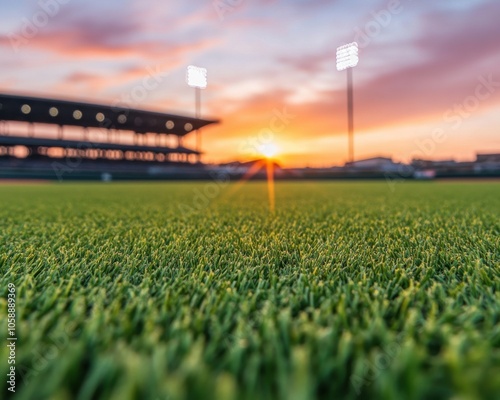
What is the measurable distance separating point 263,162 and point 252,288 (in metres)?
31.2

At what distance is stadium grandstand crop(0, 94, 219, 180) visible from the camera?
87.8ft

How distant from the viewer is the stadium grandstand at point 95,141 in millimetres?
26750

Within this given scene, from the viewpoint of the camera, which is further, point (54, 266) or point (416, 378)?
point (54, 266)

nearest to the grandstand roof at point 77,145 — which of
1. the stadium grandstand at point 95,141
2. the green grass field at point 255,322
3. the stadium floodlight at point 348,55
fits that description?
the stadium grandstand at point 95,141

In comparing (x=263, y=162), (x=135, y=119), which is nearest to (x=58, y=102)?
(x=135, y=119)

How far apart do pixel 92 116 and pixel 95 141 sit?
11.0ft

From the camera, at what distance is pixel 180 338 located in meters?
0.58

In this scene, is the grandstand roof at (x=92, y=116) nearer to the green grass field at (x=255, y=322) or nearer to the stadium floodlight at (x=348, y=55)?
the stadium floodlight at (x=348, y=55)

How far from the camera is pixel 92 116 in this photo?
98.7ft

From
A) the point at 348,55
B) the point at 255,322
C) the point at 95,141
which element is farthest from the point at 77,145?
the point at 255,322

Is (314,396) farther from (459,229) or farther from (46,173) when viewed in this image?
(46,173)

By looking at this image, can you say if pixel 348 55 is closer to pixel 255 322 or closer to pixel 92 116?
pixel 92 116

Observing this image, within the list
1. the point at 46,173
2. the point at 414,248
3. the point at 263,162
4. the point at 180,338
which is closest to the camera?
the point at 180,338

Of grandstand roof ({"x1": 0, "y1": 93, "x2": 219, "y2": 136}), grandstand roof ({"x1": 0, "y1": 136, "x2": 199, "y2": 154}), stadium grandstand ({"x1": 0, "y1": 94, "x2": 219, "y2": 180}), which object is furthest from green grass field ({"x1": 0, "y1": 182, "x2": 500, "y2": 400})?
grandstand roof ({"x1": 0, "y1": 136, "x2": 199, "y2": 154})
